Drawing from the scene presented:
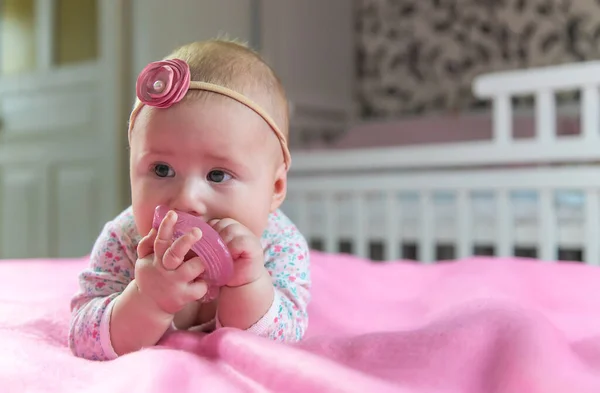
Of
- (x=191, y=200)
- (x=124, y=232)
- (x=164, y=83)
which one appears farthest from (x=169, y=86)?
(x=124, y=232)

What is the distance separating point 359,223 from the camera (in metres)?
2.03

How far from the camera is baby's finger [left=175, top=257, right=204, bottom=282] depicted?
0.62 m

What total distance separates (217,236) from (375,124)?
2491mm

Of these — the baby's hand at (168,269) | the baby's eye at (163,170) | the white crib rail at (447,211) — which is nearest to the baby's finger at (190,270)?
the baby's hand at (168,269)

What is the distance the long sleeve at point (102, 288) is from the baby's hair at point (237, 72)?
0.22m

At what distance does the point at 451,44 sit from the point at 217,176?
8.39 ft

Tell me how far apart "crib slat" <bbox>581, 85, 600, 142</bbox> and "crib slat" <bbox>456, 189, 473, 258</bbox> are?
Result: 353 mm

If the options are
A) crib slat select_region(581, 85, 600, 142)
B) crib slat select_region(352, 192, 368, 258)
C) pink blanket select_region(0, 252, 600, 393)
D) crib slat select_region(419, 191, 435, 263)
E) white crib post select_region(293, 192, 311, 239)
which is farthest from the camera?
white crib post select_region(293, 192, 311, 239)

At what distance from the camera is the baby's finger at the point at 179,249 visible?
0.60 m

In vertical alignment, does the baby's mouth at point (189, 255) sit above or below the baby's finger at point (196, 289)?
above

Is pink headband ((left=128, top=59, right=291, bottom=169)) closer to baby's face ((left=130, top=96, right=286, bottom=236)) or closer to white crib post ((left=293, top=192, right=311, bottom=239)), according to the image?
baby's face ((left=130, top=96, right=286, bottom=236))

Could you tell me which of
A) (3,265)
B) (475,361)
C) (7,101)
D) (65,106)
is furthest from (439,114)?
(475,361)

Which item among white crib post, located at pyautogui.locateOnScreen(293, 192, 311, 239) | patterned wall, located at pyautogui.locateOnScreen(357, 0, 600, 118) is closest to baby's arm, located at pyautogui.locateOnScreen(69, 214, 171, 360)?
white crib post, located at pyautogui.locateOnScreen(293, 192, 311, 239)

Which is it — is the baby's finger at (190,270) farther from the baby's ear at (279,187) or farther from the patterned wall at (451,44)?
the patterned wall at (451,44)
